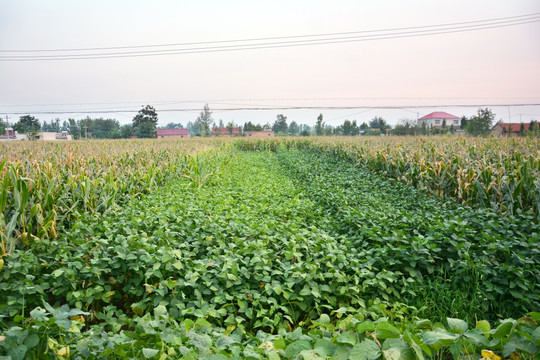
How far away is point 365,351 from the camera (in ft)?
5.73

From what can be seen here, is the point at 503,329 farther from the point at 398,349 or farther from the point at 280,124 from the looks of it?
the point at 280,124

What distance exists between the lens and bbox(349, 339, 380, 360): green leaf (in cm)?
171

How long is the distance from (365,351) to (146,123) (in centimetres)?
6800

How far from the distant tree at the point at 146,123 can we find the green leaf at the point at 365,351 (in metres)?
66.6

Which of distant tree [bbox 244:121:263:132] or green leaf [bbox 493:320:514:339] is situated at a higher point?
distant tree [bbox 244:121:263:132]

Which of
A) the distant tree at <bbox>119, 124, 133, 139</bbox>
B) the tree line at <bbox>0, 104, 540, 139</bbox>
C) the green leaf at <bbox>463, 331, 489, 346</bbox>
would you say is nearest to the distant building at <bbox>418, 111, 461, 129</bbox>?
the tree line at <bbox>0, 104, 540, 139</bbox>

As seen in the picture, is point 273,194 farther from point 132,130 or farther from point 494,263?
point 132,130

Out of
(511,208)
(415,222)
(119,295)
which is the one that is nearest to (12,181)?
(119,295)

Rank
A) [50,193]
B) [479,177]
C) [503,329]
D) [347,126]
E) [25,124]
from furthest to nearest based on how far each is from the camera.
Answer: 1. [347,126]
2. [25,124]
3. [479,177]
4. [50,193]
5. [503,329]

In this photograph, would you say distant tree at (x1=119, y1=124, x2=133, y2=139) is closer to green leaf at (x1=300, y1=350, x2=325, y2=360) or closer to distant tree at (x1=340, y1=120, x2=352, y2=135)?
distant tree at (x1=340, y1=120, x2=352, y2=135)

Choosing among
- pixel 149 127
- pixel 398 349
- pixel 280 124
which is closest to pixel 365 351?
pixel 398 349

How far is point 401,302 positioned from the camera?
374 cm

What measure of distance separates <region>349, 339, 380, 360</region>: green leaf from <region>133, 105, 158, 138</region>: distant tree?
6660 centimetres

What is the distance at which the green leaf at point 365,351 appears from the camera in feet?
5.62
